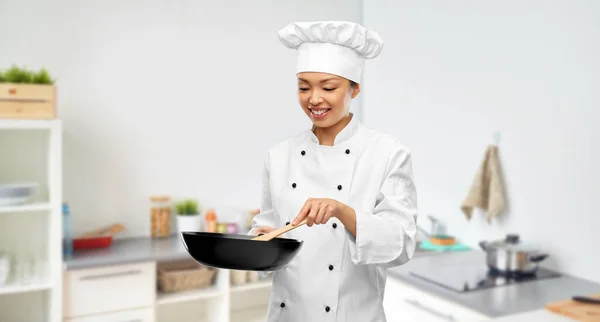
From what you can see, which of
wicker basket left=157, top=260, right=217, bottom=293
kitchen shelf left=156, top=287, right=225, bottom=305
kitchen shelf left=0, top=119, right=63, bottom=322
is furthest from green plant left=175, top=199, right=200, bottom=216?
kitchen shelf left=0, top=119, right=63, bottom=322

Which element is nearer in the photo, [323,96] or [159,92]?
[323,96]

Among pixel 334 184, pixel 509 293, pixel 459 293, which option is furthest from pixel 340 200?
pixel 509 293

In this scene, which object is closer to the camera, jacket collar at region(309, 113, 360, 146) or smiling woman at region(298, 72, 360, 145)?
smiling woman at region(298, 72, 360, 145)

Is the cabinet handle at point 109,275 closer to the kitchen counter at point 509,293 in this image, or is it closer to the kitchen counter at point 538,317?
the kitchen counter at point 509,293

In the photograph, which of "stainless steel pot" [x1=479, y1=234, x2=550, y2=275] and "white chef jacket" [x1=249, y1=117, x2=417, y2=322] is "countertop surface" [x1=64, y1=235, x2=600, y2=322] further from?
"white chef jacket" [x1=249, y1=117, x2=417, y2=322]

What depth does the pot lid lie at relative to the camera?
7.93ft

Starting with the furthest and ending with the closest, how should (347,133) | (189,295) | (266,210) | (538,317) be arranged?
(189,295) < (538,317) < (266,210) < (347,133)

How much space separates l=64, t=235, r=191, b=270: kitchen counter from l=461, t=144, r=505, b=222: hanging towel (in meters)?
1.42

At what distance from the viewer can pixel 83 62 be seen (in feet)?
9.69

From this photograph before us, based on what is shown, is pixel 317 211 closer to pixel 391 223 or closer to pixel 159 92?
pixel 391 223

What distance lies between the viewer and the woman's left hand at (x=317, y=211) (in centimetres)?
119

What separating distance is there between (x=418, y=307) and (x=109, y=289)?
1.39 m

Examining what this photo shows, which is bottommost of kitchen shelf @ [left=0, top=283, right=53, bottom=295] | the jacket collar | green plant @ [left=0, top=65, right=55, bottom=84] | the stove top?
kitchen shelf @ [left=0, top=283, right=53, bottom=295]

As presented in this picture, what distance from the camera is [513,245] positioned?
244 cm
